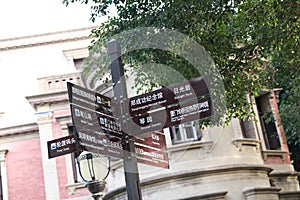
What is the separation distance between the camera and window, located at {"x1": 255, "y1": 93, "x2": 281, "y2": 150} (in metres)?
16.2

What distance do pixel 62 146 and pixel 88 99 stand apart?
1.98 ft

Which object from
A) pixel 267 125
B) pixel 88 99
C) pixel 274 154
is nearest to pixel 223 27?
pixel 88 99

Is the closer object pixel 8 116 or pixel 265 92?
pixel 265 92

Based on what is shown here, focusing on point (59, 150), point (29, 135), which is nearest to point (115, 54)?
point (59, 150)

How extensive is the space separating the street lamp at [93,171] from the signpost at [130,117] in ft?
2.45

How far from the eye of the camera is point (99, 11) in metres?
9.89

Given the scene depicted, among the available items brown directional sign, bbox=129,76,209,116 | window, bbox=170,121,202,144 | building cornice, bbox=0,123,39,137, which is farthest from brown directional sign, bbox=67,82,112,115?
building cornice, bbox=0,123,39,137

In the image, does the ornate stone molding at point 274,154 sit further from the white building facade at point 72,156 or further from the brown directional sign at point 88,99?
the brown directional sign at point 88,99

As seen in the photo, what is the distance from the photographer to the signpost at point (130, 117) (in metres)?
5.07

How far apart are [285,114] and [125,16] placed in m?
7.86

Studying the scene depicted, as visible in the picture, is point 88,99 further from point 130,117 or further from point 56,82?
point 56,82

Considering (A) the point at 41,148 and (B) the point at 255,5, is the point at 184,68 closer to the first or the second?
(B) the point at 255,5

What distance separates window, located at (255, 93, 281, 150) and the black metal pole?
11.0 meters

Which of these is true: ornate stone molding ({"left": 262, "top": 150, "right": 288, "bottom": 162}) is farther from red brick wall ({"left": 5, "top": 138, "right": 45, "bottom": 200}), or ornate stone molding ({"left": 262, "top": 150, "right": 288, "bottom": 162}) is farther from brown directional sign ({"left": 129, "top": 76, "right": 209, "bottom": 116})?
brown directional sign ({"left": 129, "top": 76, "right": 209, "bottom": 116})
